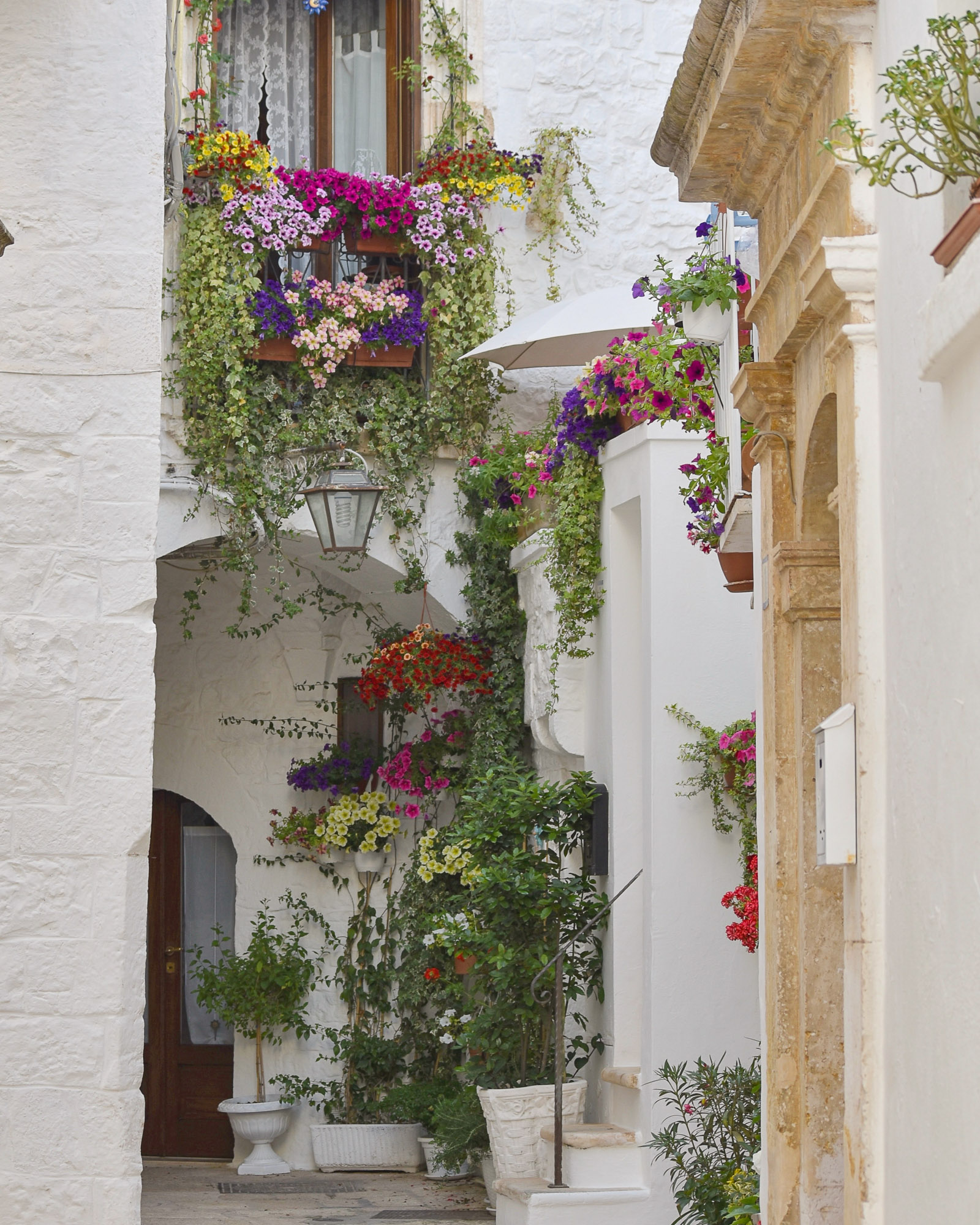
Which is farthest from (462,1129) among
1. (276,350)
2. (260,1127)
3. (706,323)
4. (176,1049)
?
(706,323)

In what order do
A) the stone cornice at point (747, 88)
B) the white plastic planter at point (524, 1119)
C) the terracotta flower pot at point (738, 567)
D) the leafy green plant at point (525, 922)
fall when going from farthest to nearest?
1. the leafy green plant at point (525, 922)
2. the white plastic planter at point (524, 1119)
3. the terracotta flower pot at point (738, 567)
4. the stone cornice at point (747, 88)

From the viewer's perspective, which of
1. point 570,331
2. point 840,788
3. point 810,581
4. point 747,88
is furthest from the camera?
point 570,331

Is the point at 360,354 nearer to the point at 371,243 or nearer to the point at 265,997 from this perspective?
the point at 371,243

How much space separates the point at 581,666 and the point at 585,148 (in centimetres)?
300

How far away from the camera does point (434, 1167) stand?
8.15 meters

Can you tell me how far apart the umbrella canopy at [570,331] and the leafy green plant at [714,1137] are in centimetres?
330

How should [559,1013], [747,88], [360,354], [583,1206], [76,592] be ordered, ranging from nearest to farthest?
[747,88], [76,592], [583,1206], [559,1013], [360,354]

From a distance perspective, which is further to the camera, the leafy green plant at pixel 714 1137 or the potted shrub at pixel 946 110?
the leafy green plant at pixel 714 1137

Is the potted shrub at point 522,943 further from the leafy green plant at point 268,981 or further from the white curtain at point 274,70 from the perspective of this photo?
the white curtain at point 274,70

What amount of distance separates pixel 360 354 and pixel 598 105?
2.00m

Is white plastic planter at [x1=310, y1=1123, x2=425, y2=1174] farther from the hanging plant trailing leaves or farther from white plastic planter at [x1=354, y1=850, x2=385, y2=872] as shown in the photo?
the hanging plant trailing leaves

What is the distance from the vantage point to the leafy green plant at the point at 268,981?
352 inches

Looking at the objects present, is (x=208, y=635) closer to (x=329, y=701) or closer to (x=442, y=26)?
(x=329, y=701)

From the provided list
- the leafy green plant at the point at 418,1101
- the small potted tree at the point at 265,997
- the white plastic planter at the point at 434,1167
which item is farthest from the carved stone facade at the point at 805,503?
the small potted tree at the point at 265,997
